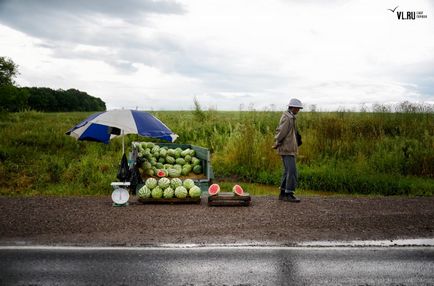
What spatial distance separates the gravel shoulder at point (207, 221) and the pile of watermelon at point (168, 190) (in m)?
0.27

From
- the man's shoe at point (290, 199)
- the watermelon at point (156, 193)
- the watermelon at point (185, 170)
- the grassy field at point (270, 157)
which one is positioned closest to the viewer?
the watermelon at point (156, 193)

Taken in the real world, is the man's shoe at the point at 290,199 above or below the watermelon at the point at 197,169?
below

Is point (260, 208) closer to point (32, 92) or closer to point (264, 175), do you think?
point (264, 175)

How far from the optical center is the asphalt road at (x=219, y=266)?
19.7 feet

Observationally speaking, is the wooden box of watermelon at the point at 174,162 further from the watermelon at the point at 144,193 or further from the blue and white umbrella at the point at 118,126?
the watermelon at the point at 144,193

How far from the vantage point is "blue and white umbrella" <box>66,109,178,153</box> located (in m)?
12.1

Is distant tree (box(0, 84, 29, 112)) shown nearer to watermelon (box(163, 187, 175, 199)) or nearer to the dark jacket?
watermelon (box(163, 187, 175, 199))

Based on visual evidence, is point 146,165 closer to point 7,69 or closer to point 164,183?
point 164,183

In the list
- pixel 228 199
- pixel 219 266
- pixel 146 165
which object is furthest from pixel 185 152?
pixel 219 266

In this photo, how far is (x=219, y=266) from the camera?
6.58m

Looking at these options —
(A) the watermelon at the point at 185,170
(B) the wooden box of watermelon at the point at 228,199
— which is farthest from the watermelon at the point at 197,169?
(B) the wooden box of watermelon at the point at 228,199

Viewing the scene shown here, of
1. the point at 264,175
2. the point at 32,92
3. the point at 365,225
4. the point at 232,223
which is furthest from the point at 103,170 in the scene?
the point at 32,92

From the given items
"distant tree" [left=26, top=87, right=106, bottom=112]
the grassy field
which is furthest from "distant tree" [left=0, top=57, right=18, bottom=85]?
the grassy field

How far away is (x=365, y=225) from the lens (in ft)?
31.0
